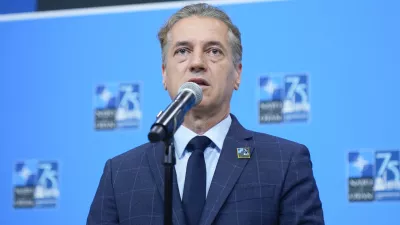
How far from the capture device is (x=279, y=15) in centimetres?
349

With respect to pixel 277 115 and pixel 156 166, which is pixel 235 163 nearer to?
pixel 156 166

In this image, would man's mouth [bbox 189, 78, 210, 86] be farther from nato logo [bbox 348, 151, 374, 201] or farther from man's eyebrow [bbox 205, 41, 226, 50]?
nato logo [bbox 348, 151, 374, 201]

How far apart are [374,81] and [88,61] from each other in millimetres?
1374

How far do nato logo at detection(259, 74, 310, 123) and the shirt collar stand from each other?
97cm

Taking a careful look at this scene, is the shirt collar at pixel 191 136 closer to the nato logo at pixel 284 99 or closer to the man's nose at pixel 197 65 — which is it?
the man's nose at pixel 197 65

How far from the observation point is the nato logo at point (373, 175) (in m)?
3.19

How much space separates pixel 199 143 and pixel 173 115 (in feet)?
1.81

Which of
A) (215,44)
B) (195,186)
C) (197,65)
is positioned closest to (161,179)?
(195,186)

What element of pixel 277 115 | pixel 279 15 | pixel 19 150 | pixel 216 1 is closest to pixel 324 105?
→ pixel 277 115

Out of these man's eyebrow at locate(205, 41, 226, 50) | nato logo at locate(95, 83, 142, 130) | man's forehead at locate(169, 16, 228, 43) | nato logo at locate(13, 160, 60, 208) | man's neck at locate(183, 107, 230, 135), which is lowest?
nato logo at locate(13, 160, 60, 208)

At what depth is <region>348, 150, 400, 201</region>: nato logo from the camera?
10.5 feet

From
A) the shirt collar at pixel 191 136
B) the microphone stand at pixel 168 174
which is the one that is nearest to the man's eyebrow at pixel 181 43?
the shirt collar at pixel 191 136

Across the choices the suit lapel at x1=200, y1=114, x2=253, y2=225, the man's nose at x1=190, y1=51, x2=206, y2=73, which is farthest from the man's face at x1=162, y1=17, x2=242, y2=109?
the suit lapel at x1=200, y1=114, x2=253, y2=225

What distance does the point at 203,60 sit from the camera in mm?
2381
